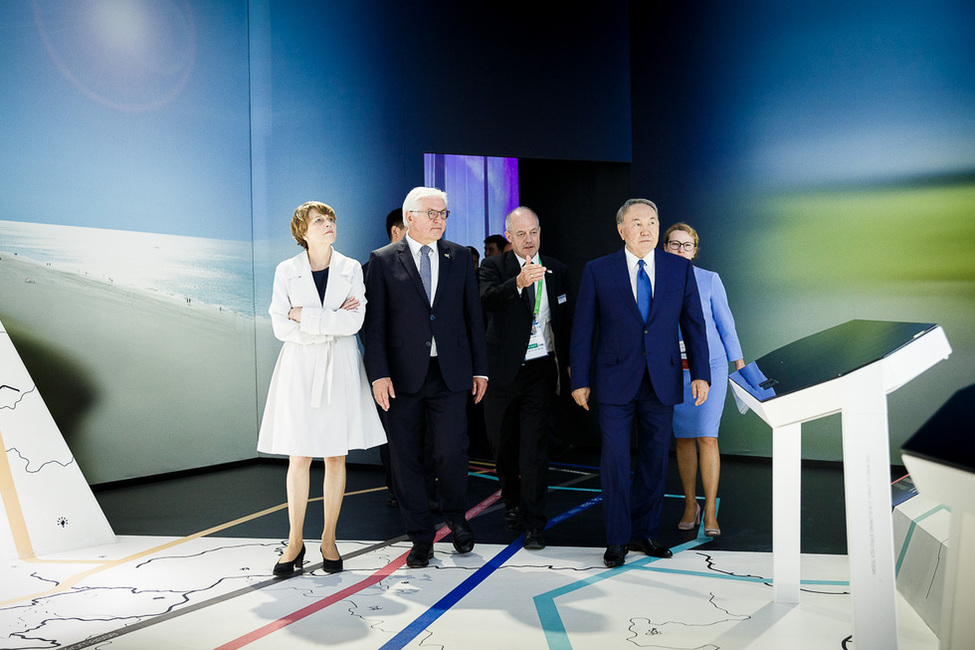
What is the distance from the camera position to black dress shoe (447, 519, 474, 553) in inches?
148

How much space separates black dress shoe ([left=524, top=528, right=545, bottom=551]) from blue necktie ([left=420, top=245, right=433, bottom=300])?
4.14ft

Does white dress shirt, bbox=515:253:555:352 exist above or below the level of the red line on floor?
above

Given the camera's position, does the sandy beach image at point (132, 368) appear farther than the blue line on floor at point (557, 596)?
Yes

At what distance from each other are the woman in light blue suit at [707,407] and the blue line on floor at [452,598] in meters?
0.78

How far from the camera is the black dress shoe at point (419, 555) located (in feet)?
11.8

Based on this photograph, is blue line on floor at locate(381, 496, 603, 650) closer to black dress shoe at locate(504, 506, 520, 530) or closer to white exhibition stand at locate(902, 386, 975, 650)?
black dress shoe at locate(504, 506, 520, 530)

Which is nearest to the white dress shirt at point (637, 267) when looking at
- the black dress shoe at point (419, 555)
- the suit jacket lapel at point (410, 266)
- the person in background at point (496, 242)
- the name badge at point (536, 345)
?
the name badge at point (536, 345)

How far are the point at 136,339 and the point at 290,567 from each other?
2.94 m

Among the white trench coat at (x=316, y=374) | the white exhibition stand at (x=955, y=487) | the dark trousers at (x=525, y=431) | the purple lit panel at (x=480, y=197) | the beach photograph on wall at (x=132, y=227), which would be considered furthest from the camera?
the purple lit panel at (x=480, y=197)

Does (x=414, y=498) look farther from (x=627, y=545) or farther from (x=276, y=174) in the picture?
(x=276, y=174)

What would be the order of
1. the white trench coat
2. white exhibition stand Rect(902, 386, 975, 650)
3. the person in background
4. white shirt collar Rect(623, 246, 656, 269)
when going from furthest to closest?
the person in background
white shirt collar Rect(623, 246, 656, 269)
the white trench coat
white exhibition stand Rect(902, 386, 975, 650)

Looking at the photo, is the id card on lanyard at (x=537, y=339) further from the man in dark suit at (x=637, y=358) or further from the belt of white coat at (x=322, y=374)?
the belt of white coat at (x=322, y=374)

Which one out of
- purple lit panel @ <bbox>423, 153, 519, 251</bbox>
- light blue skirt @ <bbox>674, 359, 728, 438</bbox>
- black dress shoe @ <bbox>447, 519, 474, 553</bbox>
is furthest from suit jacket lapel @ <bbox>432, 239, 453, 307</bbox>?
purple lit panel @ <bbox>423, 153, 519, 251</bbox>

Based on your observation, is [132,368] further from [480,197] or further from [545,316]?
[545,316]
